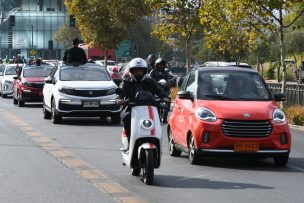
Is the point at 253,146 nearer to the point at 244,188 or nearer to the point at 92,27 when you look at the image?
the point at 244,188

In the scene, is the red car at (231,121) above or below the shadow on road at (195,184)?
above

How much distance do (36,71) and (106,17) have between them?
17.7 metres

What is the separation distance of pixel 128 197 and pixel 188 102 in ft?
14.9

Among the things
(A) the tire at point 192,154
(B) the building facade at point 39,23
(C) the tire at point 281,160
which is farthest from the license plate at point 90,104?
(B) the building facade at point 39,23

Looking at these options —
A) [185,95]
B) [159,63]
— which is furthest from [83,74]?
[185,95]

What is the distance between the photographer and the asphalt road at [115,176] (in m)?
10.3

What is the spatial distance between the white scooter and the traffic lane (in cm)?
76

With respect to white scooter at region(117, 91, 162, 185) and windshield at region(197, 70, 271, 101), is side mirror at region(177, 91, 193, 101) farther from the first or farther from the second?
white scooter at region(117, 91, 162, 185)

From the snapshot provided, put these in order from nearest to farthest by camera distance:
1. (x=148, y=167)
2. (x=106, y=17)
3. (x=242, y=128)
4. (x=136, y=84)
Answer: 1. (x=148, y=167)
2. (x=136, y=84)
3. (x=242, y=128)
4. (x=106, y=17)

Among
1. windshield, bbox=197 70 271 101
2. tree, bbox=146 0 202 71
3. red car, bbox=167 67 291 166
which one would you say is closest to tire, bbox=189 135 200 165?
red car, bbox=167 67 291 166

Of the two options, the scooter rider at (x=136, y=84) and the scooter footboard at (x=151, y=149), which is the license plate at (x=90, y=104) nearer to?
the scooter rider at (x=136, y=84)

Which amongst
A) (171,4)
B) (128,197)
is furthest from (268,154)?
(171,4)

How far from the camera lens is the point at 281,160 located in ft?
45.0

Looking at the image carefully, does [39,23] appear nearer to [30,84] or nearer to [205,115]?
[30,84]
